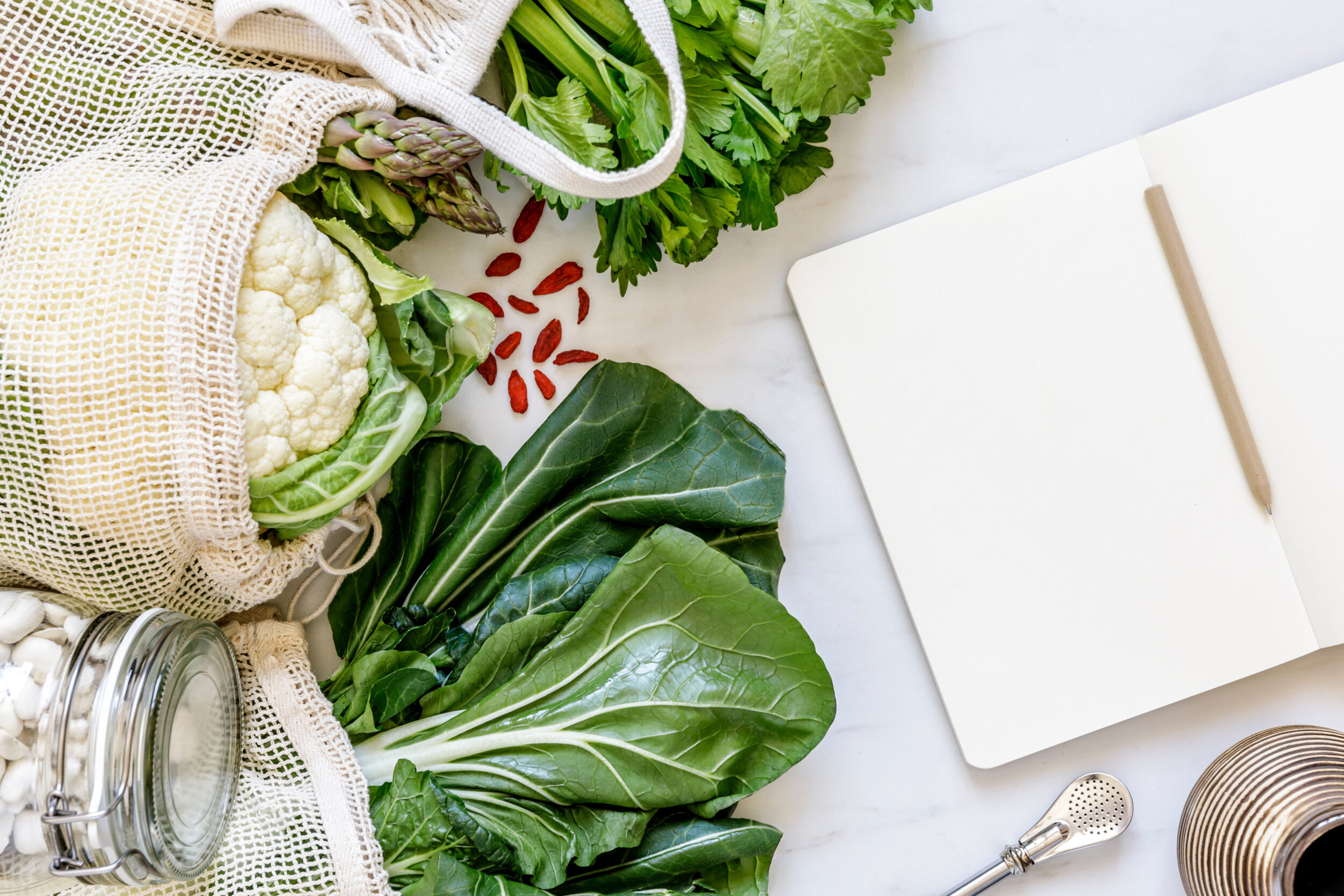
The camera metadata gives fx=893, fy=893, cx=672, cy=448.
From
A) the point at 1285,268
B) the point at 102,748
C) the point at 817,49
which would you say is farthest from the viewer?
the point at 1285,268

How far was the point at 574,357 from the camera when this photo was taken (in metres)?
0.94

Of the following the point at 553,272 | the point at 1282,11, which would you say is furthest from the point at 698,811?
the point at 1282,11

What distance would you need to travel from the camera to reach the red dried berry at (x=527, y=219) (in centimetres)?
93

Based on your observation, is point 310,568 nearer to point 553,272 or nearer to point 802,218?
point 553,272

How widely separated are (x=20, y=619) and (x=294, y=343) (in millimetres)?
324

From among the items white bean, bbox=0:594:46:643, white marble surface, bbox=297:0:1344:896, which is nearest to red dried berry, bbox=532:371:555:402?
white marble surface, bbox=297:0:1344:896

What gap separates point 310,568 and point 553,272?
0.40m

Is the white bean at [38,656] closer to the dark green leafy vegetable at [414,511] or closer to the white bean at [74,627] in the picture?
the white bean at [74,627]

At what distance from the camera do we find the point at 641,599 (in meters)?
0.85

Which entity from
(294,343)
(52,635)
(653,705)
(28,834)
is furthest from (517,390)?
(28,834)

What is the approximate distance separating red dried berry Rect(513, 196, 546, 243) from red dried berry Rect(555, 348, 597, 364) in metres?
0.13

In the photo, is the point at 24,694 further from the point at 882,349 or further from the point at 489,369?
the point at 882,349

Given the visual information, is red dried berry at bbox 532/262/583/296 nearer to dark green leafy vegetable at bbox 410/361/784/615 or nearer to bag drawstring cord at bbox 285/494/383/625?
dark green leafy vegetable at bbox 410/361/784/615

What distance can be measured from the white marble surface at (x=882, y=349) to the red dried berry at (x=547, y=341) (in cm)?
1
